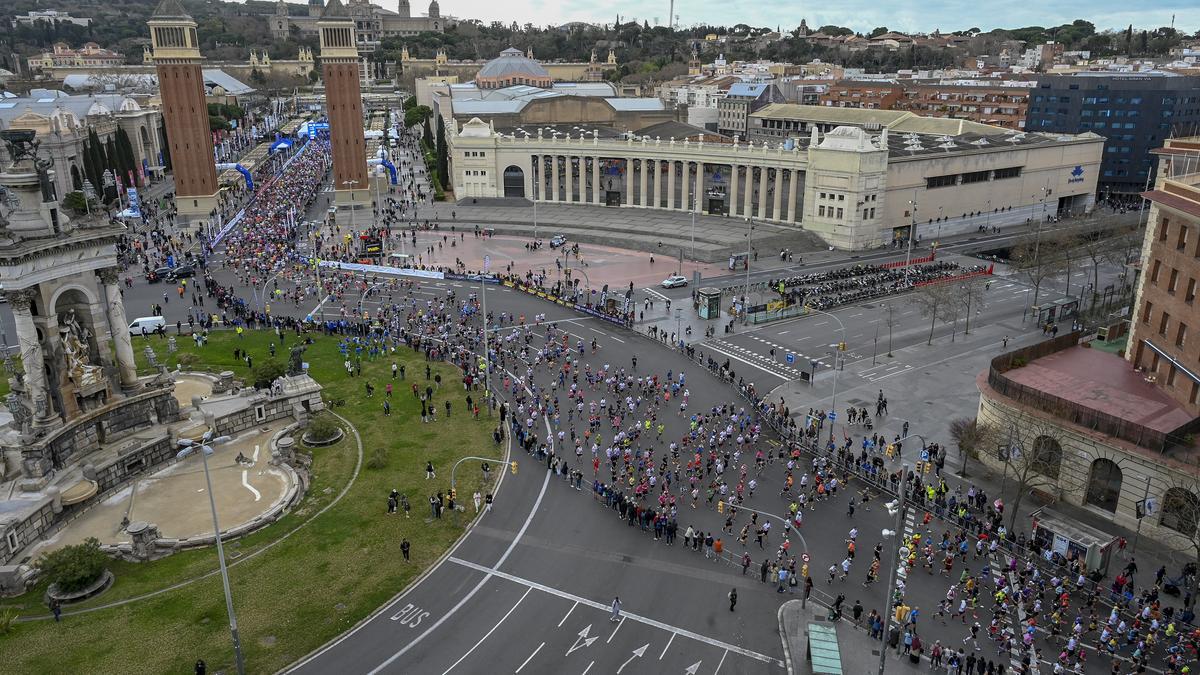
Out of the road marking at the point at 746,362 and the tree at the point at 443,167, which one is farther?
the tree at the point at 443,167

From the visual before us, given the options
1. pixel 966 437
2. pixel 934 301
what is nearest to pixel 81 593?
pixel 966 437

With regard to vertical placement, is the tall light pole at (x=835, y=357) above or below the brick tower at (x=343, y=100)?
below

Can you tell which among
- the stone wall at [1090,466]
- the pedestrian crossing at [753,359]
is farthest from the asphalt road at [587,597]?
the pedestrian crossing at [753,359]

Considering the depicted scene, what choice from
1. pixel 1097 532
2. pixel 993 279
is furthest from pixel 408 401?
pixel 993 279

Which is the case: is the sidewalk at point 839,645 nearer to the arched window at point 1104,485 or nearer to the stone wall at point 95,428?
the arched window at point 1104,485

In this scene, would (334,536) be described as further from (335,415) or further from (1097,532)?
(1097,532)

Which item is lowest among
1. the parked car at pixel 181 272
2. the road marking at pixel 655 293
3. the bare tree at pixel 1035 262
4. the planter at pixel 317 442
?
the planter at pixel 317 442

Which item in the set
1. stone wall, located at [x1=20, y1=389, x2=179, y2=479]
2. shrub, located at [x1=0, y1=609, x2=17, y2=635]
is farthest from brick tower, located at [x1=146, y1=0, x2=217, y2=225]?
shrub, located at [x1=0, y1=609, x2=17, y2=635]

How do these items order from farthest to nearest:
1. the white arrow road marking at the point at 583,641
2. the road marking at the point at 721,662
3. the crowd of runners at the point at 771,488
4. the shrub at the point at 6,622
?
the crowd of runners at the point at 771,488, the shrub at the point at 6,622, the white arrow road marking at the point at 583,641, the road marking at the point at 721,662
